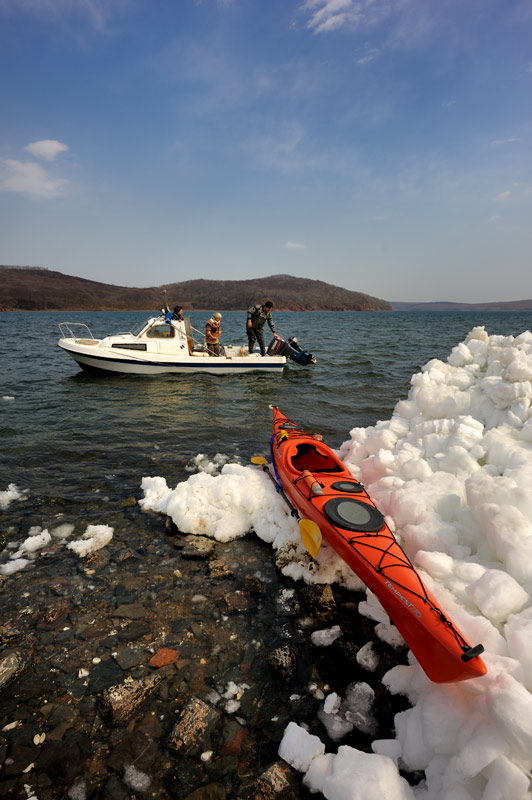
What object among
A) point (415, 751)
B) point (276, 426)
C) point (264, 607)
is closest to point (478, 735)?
point (415, 751)

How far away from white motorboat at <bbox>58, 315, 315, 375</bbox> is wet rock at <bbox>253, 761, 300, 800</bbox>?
15.8 meters

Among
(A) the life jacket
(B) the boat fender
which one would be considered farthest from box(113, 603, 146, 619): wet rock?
(A) the life jacket

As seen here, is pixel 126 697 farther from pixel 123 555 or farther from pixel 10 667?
pixel 123 555

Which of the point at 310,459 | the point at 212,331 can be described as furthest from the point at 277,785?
the point at 212,331

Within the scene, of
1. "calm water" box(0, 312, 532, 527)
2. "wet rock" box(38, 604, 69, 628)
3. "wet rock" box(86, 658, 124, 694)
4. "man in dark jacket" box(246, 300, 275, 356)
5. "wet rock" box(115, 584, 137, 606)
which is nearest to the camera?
"wet rock" box(86, 658, 124, 694)

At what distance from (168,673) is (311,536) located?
7.34 feet

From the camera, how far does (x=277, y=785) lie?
2729mm

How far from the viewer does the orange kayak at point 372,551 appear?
2.94 m

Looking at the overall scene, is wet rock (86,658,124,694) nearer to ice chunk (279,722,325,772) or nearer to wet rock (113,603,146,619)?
wet rock (113,603,146,619)

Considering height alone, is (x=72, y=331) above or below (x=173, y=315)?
below

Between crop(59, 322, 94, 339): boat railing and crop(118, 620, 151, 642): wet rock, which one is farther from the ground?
crop(59, 322, 94, 339): boat railing

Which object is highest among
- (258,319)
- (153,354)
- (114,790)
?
(258,319)

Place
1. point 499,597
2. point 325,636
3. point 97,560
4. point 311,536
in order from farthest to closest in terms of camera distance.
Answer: point 97,560, point 311,536, point 325,636, point 499,597

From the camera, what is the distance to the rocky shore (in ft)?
9.41
